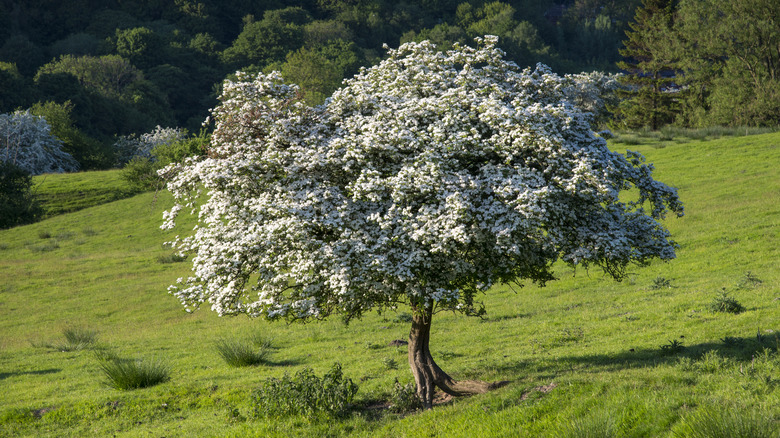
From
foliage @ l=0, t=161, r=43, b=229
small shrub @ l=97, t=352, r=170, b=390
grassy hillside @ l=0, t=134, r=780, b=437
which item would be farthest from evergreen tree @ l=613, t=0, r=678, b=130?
small shrub @ l=97, t=352, r=170, b=390

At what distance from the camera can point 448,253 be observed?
1129 cm

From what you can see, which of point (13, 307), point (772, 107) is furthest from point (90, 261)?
point (772, 107)

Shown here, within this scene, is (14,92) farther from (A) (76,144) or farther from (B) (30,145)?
(B) (30,145)

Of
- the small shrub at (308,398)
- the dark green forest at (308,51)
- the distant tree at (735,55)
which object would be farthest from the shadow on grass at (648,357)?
the distant tree at (735,55)

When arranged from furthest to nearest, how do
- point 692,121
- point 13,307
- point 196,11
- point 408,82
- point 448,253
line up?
point 196,11, point 692,121, point 13,307, point 408,82, point 448,253

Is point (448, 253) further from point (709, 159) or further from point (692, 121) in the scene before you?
point (692, 121)

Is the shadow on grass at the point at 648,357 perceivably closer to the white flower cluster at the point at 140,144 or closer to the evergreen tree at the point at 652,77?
the evergreen tree at the point at 652,77

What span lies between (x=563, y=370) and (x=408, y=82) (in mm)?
8455

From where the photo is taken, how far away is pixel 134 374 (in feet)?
62.3

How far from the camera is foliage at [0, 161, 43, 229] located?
105 feet

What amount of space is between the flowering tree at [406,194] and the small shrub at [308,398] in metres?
2.13

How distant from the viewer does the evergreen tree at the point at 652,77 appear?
82000 mm

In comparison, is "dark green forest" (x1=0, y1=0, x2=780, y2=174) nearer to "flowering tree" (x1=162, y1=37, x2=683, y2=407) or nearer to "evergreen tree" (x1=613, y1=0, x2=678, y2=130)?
"evergreen tree" (x1=613, y1=0, x2=678, y2=130)

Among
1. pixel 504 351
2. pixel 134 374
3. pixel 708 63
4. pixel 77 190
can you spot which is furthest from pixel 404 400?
pixel 708 63
